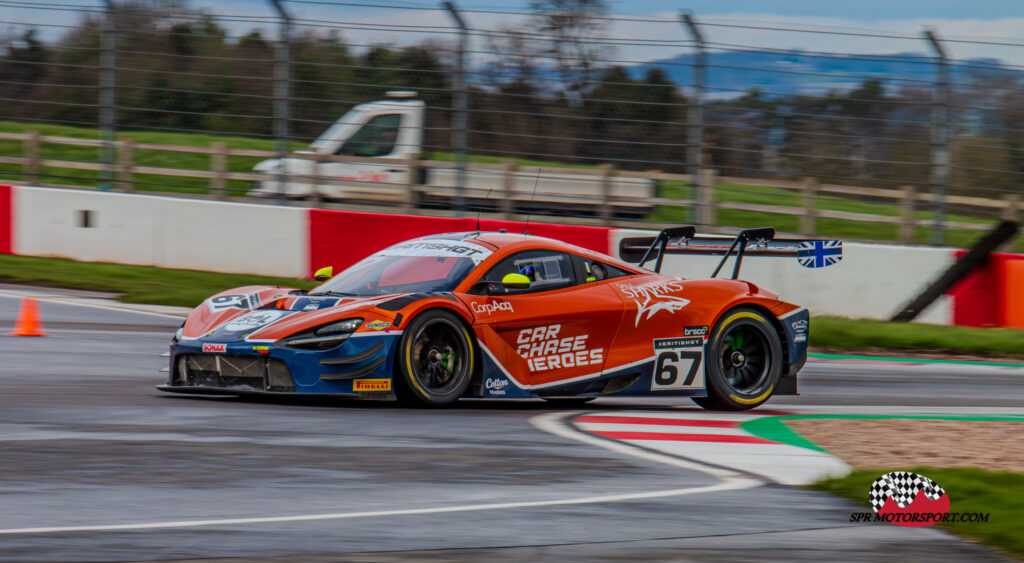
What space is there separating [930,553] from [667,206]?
38.1ft

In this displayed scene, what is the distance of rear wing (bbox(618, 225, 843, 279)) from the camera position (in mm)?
10172

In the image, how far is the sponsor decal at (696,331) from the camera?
31.9ft

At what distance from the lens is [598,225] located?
16688 millimetres

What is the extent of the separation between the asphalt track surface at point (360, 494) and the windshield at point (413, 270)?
0.81m

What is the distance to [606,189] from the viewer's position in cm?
1634

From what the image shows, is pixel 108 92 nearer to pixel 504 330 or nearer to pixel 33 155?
pixel 33 155

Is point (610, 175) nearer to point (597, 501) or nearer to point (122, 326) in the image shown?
point (122, 326)

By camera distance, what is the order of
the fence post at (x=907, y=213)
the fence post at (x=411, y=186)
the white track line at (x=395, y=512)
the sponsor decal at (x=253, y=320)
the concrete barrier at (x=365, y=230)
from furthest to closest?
the fence post at (x=411, y=186), the concrete barrier at (x=365, y=230), the fence post at (x=907, y=213), the sponsor decal at (x=253, y=320), the white track line at (x=395, y=512)

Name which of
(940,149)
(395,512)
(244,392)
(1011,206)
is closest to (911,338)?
(1011,206)

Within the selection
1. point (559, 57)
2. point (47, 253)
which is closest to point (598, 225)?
point (559, 57)

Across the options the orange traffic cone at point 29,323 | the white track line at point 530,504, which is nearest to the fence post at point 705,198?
the orange traffic cone at point 29,323

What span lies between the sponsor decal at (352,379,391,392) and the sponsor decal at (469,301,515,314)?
2.65 ft

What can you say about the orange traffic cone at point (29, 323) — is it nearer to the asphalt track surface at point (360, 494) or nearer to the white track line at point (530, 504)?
the asphalt track surface at point (360, 494)

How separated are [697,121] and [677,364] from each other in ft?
22.3
